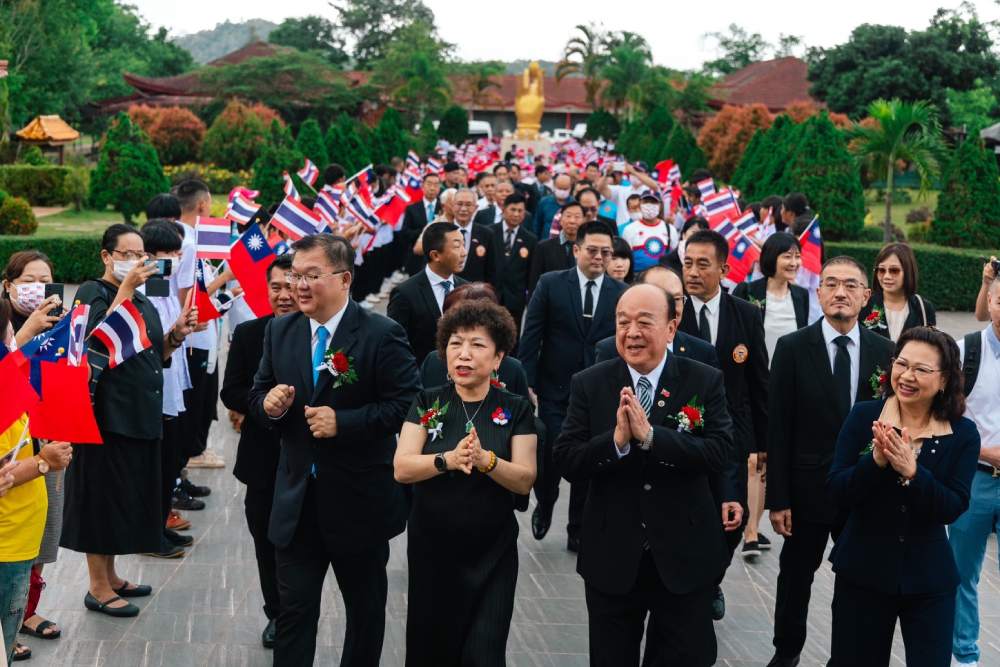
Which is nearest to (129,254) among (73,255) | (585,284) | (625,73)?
(585,284)

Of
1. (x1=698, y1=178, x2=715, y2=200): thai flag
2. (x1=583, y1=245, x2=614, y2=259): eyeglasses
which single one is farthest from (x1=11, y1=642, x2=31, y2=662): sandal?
(x1=698, y1=178, x2=715, y2=200): thai flag

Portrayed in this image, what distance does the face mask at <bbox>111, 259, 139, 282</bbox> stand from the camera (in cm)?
642

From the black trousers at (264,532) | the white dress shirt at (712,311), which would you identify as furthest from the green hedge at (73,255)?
the white dress shirt at (712,311)

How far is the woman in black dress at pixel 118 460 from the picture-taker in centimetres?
620

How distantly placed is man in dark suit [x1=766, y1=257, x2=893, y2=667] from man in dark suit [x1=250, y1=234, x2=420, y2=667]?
1781 mm

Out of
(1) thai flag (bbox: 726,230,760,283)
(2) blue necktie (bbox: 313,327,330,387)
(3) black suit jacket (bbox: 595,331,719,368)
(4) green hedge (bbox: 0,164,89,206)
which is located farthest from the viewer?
(4) green hedge (bbox: 0,164,89,206)

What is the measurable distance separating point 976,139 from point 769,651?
52.3 ft

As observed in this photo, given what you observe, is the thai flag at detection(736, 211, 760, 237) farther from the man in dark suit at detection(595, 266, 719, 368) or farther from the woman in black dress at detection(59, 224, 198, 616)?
the woman in black dress at detection(59, 224, 198, 616)

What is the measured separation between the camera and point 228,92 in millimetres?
55125

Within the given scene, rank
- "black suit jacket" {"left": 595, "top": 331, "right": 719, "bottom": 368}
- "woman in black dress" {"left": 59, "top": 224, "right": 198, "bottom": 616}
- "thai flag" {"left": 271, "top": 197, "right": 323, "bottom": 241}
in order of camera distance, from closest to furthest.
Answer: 1. "black suit jacket" {"left": 595, "top": 331, "right": 719, "bottom": 368}
2. "woman in black dress" {"left": 59, "top": 224, "right": 198, "bottom": 616}
3. "thai flag" {"left": 271, "top": 197, "right": 323, "bottom": 241}

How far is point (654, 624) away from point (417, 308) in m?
3.55

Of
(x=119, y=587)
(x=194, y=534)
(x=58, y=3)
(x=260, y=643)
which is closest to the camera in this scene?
(x=260, y=643)

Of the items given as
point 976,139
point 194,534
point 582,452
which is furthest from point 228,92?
point 582,452

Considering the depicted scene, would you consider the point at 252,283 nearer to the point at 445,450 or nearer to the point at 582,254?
the point at 582,254
